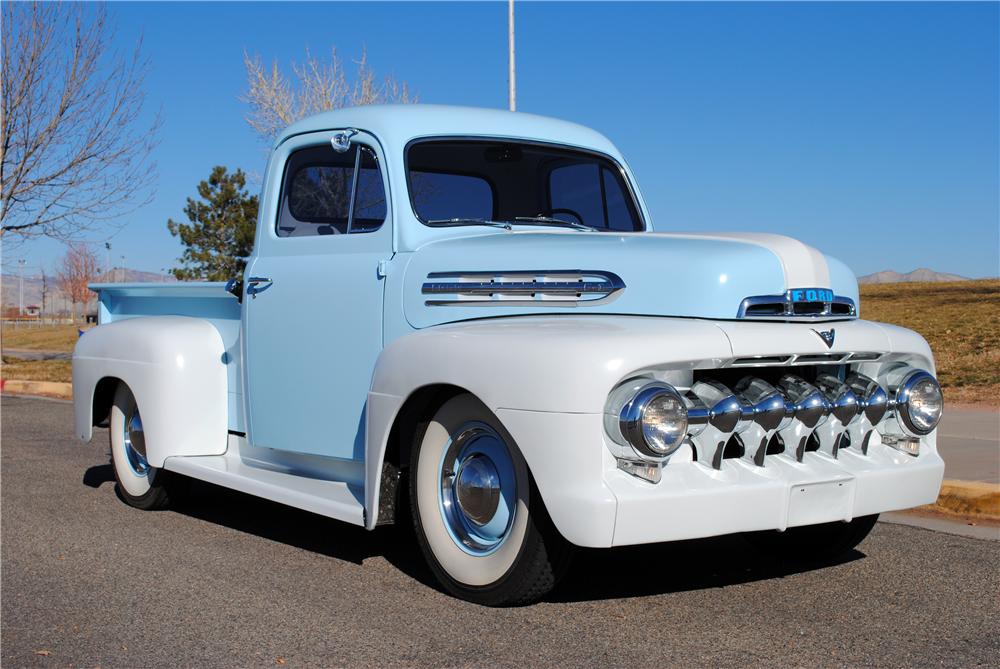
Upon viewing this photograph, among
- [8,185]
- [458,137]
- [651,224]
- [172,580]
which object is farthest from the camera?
Result: [8,185]

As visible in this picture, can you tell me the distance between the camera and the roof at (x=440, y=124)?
5.15 meters

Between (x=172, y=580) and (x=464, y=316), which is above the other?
(x=464, y=316)

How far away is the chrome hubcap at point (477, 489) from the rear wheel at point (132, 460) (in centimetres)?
259

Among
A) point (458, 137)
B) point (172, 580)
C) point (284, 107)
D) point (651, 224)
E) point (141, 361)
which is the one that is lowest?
point (172, 580)

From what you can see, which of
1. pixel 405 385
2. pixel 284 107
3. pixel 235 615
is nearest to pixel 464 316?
pixel 405 385

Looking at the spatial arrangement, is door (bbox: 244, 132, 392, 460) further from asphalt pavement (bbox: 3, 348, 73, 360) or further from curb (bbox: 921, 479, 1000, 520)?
asphalt pavement (bbox: 3, 348, 73, 360)

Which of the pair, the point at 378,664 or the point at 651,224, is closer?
the point at 378,664

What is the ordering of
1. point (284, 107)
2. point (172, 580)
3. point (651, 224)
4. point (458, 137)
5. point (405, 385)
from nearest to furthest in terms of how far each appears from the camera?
point (405, 385) → point (172, 580) → point (458, 137) → point (651, 224) → point (284, 107)

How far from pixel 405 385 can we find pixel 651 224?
6.79 ft

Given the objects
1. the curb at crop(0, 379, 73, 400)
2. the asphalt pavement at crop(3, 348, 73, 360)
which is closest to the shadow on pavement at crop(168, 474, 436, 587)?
the curb at crop(0, 379, 73, 400)

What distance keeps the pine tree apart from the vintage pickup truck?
3125 cm

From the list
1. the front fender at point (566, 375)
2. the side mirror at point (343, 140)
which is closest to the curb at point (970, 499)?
the front fender at point (566, 375)

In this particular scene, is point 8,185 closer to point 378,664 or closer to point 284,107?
point 284,107

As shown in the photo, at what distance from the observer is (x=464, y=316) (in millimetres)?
4426
